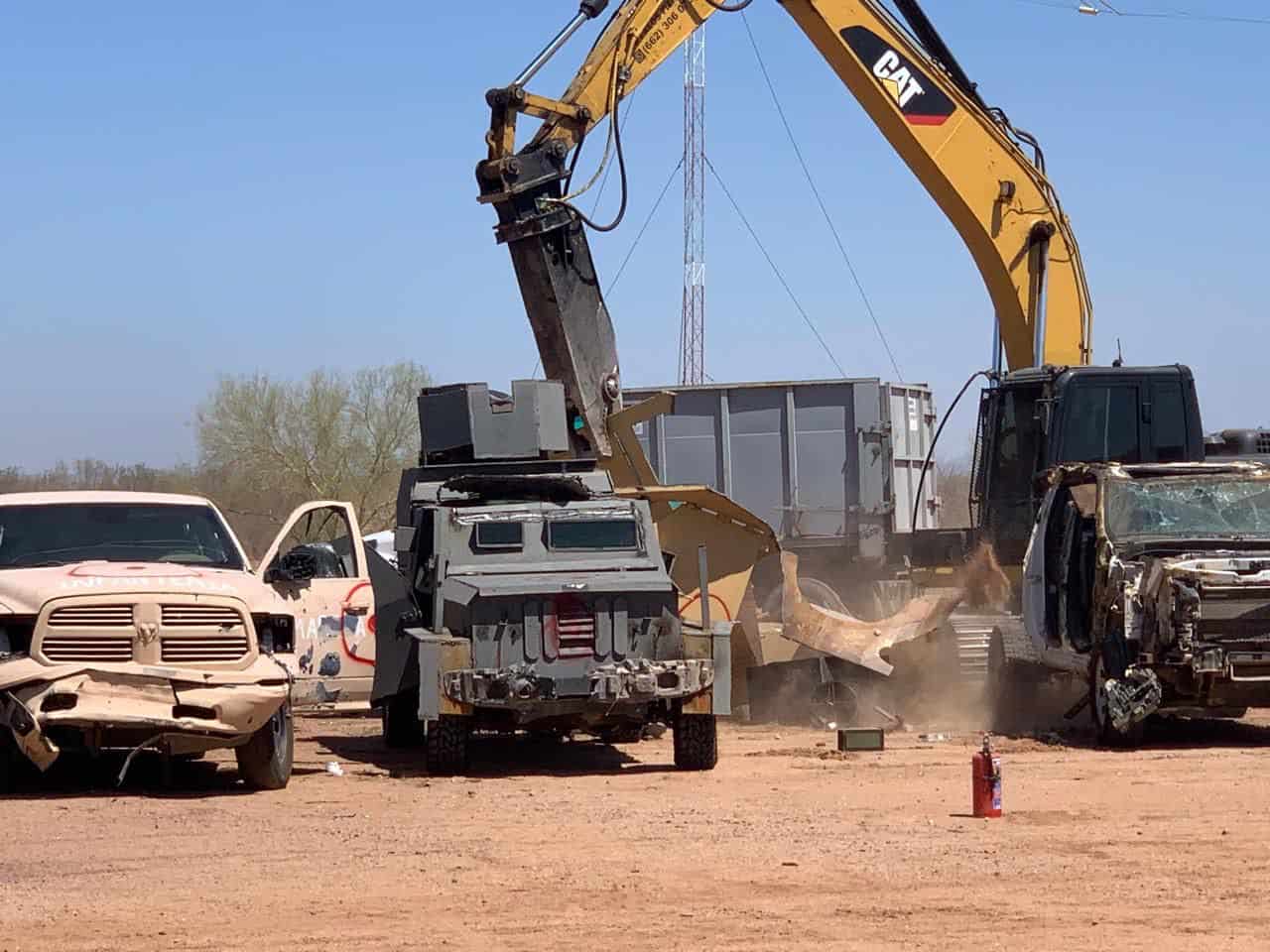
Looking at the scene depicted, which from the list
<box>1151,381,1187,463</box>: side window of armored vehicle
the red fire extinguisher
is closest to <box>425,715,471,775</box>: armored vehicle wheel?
the red fire extinguisher

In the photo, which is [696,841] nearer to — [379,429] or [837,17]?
[837,17]

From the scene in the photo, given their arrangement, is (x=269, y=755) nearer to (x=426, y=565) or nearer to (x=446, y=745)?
(x=446, y=745)

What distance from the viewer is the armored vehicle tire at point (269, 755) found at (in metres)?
12.6

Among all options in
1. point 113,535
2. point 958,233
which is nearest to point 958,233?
point 958,233

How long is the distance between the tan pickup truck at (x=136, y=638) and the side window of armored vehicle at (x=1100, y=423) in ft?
24.8

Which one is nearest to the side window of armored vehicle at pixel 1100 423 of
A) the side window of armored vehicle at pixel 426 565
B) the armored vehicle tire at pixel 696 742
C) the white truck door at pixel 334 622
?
the armored vehicle tire at pixel 696 742

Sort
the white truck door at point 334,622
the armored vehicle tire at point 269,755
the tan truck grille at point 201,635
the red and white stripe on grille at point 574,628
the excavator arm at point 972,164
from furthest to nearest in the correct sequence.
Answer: the excavator arm at point 972,164 < the white truck door at point 334,622 < the red and white stripe on grille at point 574,628 < the armored vehicle tire at point 269,755 < the tan truck grille at point 201,635

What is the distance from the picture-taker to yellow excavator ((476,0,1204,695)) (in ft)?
57.8

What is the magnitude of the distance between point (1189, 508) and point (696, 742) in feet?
14.3

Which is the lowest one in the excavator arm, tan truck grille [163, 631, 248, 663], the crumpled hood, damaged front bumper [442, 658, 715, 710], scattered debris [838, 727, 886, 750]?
scattered debris [838, 727, 886, 750]

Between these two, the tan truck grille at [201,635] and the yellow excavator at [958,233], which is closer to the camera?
the tan truck grille at [201,635]

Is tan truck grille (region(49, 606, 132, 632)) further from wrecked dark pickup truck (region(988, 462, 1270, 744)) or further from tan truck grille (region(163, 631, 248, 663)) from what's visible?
wrecked dark pickup truck (region(988, 462, 1270, 744))

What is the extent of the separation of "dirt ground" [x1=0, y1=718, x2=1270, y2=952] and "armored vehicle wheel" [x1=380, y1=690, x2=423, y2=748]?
0.93 metres

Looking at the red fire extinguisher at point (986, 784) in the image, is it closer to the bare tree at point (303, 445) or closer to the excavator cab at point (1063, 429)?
the excavator cab at point (1063, 429)
